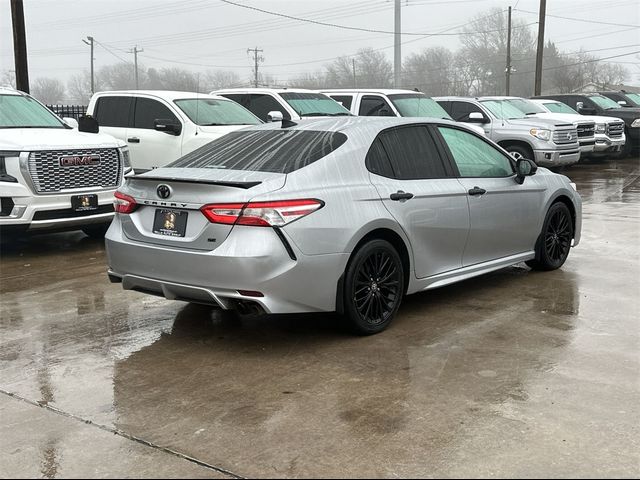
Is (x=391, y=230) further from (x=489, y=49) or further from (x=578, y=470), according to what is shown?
(x=489, y=49)

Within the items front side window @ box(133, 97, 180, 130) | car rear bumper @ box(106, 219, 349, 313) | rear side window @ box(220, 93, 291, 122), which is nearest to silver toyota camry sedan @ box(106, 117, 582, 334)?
car rear bumper @ box(106, 219, 349, 313)

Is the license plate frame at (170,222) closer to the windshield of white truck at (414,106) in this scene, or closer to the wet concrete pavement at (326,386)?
the wet concrete pavement at (326,386)

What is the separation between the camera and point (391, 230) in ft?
18.3

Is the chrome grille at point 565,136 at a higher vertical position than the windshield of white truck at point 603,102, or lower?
lower

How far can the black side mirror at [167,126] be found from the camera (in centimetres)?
1171

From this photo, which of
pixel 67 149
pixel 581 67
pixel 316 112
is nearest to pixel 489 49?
pixel 581 67

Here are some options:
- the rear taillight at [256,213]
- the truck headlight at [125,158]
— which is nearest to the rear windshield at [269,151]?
the rear taillight at [256,213]

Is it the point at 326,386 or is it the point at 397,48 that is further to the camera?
the point at 397,48

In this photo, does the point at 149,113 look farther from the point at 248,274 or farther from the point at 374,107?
the point at 248,274

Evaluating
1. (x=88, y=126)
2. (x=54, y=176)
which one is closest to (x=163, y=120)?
(x=88, y=126)

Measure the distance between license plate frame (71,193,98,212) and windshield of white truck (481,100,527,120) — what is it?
11314 mm

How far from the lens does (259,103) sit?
49.1 ft

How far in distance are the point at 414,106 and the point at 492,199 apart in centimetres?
951

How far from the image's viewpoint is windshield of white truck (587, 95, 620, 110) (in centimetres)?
2336
